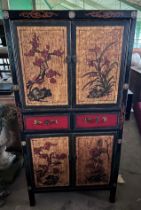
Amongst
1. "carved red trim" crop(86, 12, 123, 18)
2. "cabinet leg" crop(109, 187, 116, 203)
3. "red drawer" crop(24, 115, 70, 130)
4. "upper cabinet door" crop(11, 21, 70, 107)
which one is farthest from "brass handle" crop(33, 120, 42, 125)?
"cabinet leg" crop(109, 187, 116, 203)

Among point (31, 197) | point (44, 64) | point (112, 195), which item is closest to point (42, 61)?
point (44, 64)

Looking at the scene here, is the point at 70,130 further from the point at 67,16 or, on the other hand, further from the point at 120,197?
the point at 120,197

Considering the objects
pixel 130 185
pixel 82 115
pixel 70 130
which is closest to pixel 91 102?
pixel 82 115

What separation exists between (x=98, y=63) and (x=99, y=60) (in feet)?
0.06

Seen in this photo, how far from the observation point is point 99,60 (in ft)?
3.56

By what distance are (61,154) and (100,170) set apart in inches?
14.0

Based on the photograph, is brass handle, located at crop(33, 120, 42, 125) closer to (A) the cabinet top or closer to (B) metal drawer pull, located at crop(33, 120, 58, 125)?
(B) metal drawer pull, located at crop(33, 120, 58, 125)

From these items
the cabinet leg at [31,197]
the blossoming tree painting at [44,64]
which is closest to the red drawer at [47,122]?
the blossoming tree painting at [44,64]

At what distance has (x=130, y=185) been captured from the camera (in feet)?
5.66

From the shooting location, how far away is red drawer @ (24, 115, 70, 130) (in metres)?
1.23

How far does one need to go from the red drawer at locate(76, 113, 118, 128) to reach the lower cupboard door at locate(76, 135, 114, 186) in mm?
93

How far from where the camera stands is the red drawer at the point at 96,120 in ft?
4.05

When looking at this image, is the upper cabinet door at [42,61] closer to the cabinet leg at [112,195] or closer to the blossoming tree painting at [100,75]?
the blossoming tree painting at [100,75]

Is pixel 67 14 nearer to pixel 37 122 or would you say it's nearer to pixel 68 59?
pixel 68 59
